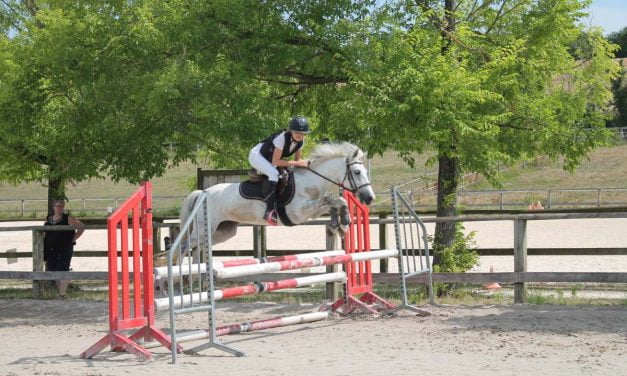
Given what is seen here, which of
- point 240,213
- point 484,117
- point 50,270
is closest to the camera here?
point 240,213

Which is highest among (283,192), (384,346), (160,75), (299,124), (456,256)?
(160,75)

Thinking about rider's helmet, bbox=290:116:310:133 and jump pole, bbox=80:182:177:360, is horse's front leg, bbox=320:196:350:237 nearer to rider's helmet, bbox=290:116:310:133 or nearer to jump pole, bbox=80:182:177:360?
rider's helmet, bbox=290:116:310:133

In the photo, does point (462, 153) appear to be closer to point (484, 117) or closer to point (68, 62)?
point (484, 117)

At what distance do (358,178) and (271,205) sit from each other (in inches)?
43.6

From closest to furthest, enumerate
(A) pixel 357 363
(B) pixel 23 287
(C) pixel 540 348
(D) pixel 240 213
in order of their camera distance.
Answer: (A) pixel 357 363, (C) pixel 540 348, (D) pixel 240 213, (B) pixel 23 287

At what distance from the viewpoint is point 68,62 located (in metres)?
13.6

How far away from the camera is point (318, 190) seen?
Result: 10328 millimetres

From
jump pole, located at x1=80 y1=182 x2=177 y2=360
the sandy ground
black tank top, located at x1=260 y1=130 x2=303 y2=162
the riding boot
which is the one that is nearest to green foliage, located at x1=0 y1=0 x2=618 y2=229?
black tank top, located at x1=260 y1=130 x2=303 y2=162

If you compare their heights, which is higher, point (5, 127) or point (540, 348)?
point (5, 127)

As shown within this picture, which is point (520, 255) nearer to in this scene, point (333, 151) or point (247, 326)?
point (333, 151)

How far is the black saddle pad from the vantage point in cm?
1029

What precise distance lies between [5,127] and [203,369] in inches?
316

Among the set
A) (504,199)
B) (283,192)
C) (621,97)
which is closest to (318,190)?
(283,192)

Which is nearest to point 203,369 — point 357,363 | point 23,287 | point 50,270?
point 357,363
